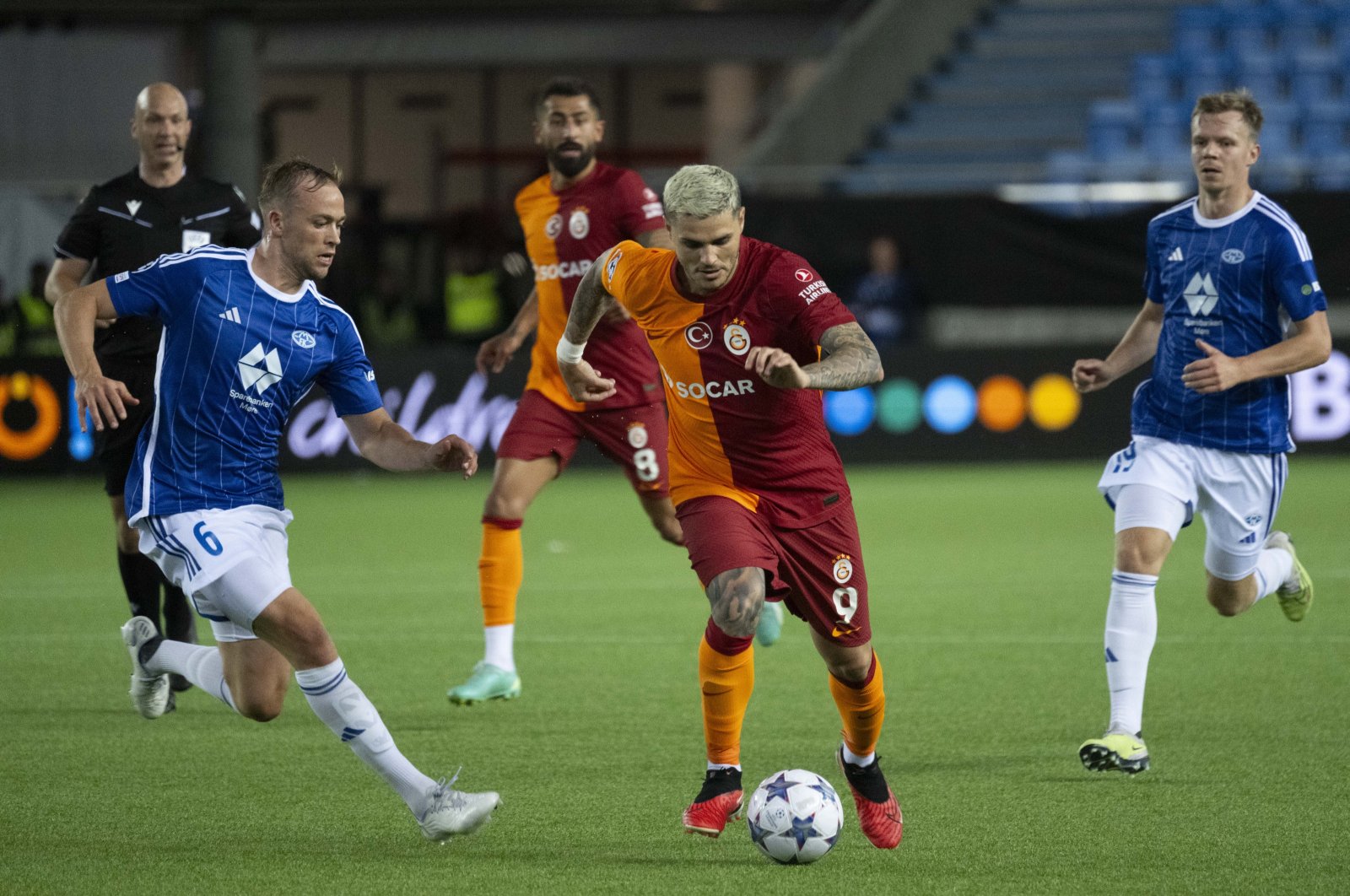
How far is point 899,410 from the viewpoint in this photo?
1520 cm

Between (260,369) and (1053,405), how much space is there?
1143 cm

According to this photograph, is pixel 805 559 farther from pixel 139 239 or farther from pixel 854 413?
pixel 854 413

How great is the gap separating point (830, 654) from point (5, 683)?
12.0 feet

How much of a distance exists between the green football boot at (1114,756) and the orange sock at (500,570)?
2.31 meters

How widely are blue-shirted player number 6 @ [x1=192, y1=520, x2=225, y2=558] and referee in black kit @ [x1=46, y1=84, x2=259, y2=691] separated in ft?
6.39

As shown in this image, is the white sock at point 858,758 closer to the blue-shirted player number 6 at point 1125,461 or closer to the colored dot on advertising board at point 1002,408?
the blue-shirted player number 6 at point 1125,461

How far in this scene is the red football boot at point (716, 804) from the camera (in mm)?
4555

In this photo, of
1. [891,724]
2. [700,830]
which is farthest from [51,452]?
[700,830]

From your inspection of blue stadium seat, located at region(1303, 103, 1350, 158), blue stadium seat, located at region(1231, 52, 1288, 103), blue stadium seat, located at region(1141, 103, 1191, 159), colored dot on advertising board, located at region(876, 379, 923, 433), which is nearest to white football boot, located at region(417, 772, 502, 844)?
colored dot on advertising board, located at region(876, 379, 923, 433)

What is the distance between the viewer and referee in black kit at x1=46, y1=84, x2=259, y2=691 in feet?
21.0

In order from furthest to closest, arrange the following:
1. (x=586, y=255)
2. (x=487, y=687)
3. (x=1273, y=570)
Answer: (x=586, y=255) → (x=487, y=687) → (x=1273, y=570)

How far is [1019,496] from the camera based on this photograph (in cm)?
1313

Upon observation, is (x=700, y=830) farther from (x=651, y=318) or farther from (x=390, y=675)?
(x=390, y=675)

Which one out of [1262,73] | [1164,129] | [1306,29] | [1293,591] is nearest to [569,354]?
[1293,591]
